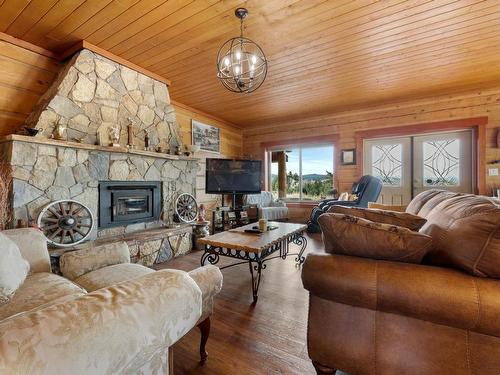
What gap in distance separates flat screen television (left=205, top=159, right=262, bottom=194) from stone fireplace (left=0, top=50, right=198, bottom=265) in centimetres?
74

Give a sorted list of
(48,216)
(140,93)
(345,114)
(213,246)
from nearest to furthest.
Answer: (213,246) → (48,216) → (140,93) → (345,114)

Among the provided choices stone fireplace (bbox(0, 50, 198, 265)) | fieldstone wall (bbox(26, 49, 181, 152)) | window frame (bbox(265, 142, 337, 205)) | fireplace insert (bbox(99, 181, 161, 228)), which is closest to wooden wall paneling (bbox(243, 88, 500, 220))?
window frame (bbox(265, 142, 337, 205))

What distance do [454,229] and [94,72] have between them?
363 cm

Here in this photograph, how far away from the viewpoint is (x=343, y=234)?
122 cm

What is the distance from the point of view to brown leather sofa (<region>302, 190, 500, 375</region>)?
913 mm

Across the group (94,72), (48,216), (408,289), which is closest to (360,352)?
(408,289)

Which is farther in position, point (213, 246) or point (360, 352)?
point (213, 246)

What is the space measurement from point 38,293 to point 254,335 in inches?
50.4

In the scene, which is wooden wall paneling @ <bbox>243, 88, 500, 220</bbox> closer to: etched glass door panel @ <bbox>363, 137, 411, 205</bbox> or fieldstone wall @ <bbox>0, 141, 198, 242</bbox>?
etched glass door panel @ <bbox>363, 137, 411, 205</bbox>

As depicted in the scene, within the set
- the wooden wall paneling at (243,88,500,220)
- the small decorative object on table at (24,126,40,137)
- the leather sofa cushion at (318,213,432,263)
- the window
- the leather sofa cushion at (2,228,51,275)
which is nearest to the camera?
the leather sofa cushion at (318,213,432,263)

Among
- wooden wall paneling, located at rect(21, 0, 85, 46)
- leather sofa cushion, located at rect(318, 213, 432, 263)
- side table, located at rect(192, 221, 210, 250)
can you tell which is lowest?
side table, located at rect(192, 221, 210, 250)

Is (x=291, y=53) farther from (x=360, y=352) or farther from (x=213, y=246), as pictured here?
(x=360, y=352)

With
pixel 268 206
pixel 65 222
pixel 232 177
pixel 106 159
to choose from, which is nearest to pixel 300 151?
pixel 268 206

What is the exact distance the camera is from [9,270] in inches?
47.3
